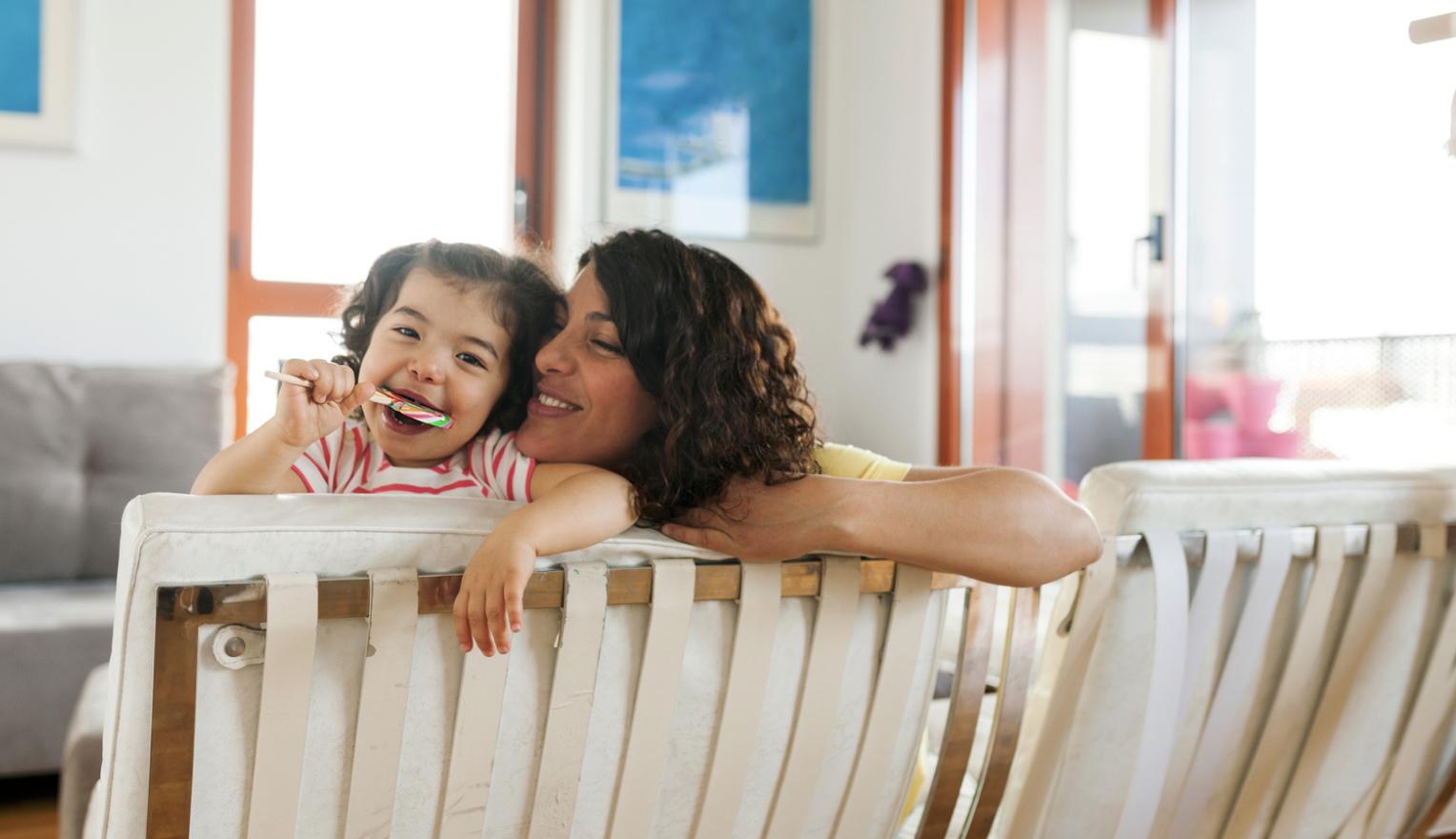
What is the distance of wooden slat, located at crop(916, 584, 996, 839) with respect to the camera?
1033mm

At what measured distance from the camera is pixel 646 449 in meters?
1.08

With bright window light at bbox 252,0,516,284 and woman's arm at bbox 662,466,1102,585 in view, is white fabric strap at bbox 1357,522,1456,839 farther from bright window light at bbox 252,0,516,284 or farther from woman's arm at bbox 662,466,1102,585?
bright window light at bbox 252,0,516,284

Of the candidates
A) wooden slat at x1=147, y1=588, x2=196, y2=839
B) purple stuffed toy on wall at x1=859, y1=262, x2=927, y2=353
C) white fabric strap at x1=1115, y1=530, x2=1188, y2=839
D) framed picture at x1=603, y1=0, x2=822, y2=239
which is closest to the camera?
wooden slat at x1=147, y1=588, x2=196, y2=839

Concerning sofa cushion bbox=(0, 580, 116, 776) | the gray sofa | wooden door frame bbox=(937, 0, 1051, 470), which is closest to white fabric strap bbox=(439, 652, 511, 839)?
sofa cushion bbox=(0, 580, 116, 776)

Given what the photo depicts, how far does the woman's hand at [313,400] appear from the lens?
3.04 feet

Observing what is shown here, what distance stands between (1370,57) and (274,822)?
2.55 m

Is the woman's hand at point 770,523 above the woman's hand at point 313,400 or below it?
below

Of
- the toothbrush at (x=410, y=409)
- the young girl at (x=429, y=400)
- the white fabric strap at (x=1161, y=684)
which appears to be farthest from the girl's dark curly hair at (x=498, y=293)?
the white fabric strap at (x=1161, y=684)

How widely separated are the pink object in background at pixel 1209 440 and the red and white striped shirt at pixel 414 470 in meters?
1.97

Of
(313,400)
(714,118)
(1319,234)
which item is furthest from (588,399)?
(714,118)

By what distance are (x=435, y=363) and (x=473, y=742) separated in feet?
1.49

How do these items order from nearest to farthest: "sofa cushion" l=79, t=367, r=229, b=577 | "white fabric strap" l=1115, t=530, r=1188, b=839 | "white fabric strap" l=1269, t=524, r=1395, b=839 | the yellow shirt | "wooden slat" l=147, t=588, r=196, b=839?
"wooden slat" l=147, t=588, r=196, b=839, "white fabric strap" l=1115, t=530, r=1188, b=839, "white fabric strap" l=1269, t=524, r=1395, b=839, the yellow shirt, "sofa cushion" l=79, t=367, r=229, b=577

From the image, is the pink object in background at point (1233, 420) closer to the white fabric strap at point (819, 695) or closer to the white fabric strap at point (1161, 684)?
the white fabric strap at point (1161, 684)

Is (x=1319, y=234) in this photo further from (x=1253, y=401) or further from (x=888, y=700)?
(x=888, y=700)
